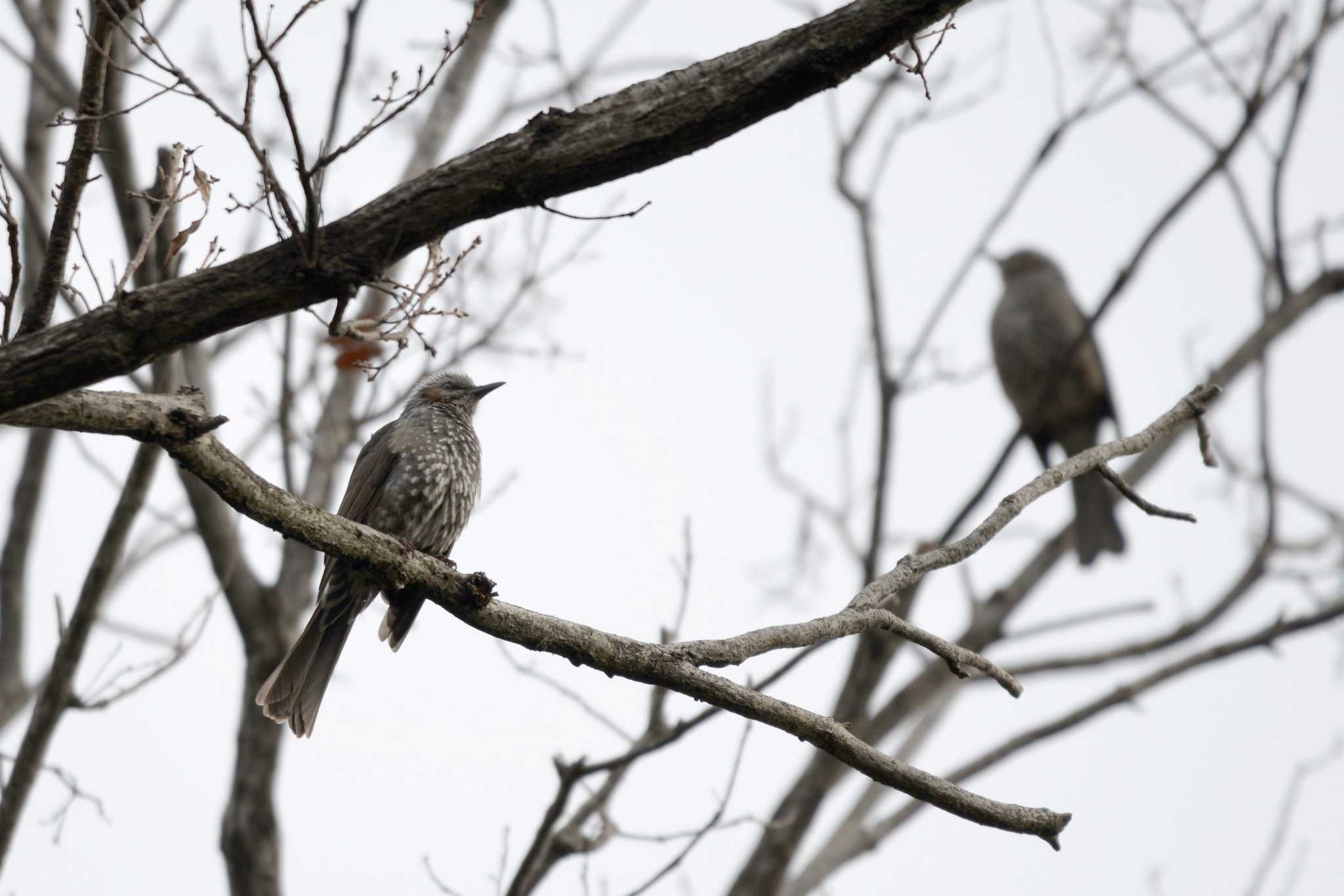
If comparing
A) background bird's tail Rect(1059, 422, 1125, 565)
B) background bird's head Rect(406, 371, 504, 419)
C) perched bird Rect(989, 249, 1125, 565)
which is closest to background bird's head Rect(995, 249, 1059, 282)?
perched bird Rect(989, 249, 1125, 565)

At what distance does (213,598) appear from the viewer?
533 cm

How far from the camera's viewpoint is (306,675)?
492 centimetres

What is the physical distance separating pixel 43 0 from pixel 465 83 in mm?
2179

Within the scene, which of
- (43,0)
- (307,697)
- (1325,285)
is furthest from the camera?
(1325,285)

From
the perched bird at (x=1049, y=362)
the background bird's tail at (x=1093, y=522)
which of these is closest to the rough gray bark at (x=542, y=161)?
the background bird's tail at (x=1093, y=522)

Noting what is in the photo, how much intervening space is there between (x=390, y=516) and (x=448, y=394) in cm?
102

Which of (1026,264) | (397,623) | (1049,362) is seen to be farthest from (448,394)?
(1026,264)

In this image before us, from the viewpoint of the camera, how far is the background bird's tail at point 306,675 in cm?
486

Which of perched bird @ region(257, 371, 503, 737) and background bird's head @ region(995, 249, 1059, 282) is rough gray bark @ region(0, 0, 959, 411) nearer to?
perched bird @ region(257, 371, 503, 737)

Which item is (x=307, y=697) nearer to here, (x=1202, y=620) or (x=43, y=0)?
(x=43, y=0)

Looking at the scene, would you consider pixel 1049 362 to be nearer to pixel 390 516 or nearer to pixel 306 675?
pixel 390 516

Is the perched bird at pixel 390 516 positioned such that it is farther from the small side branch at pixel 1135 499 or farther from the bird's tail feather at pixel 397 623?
the small side branch at pixel 1135 499

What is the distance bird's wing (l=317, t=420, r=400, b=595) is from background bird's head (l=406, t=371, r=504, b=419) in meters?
0.48

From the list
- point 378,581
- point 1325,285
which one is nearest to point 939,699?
point 1325,285
